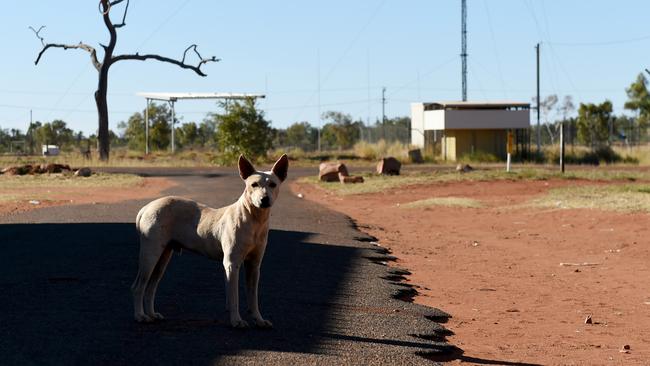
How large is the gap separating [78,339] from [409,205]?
72.1 feet

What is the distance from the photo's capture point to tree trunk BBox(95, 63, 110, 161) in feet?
200

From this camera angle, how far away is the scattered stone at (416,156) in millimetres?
61938

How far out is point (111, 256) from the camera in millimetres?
14109

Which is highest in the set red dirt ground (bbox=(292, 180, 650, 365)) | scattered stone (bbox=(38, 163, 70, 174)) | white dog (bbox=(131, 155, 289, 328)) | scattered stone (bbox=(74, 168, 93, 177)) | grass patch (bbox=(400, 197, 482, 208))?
white dog (bbox=(131, 155, 289, 328))

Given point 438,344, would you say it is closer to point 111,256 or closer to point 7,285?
point 7,285

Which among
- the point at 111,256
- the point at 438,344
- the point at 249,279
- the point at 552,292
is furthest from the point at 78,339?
the point at 552,292

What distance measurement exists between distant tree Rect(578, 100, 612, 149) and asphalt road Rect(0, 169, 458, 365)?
69.2 m

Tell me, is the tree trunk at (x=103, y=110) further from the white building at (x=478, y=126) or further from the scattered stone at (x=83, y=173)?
the white building at (x=478, y=126)

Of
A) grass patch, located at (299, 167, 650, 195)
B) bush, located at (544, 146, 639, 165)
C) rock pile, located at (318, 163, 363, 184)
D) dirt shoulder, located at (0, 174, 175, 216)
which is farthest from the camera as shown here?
bush, located at (544, 146, 639, 165)

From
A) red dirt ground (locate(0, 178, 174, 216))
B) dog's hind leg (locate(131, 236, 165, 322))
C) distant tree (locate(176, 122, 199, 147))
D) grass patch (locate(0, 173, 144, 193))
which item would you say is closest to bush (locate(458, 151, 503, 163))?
grass patch (locate(0, 173, 144, 193))

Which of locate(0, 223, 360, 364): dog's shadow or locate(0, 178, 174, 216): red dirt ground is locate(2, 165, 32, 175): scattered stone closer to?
locate(0, 178, 174, 216): red dirt ground

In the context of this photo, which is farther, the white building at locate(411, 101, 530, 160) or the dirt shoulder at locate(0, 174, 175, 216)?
the white building at locate(411, 101, 530, 160)

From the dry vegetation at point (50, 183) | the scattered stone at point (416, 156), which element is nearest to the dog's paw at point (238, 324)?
the dry vegetation at point (50, 183)

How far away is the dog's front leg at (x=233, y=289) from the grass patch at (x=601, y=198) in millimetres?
16676
